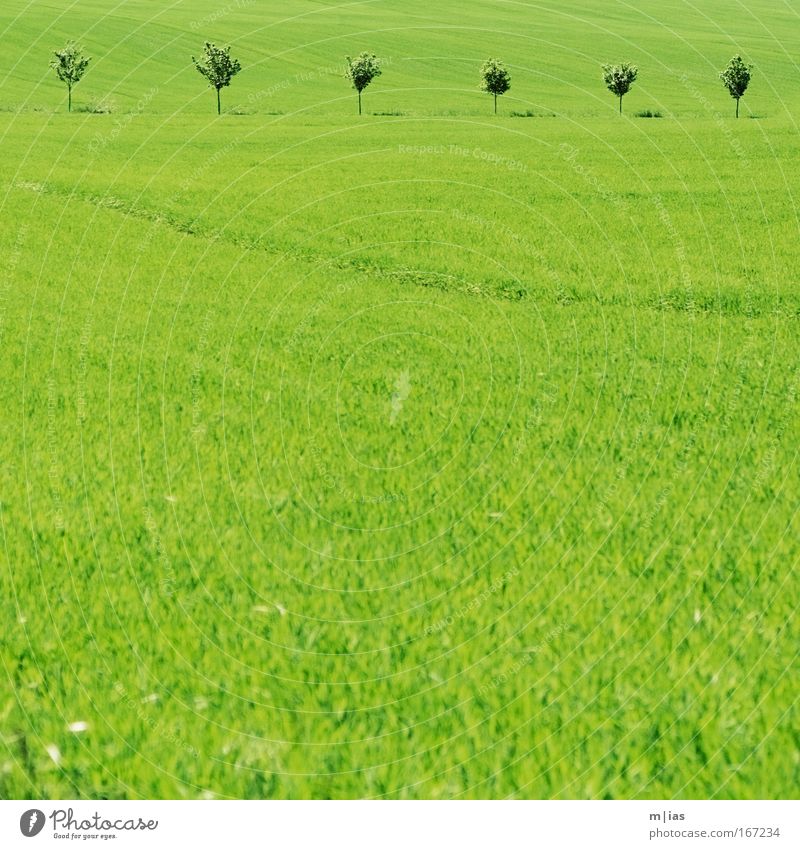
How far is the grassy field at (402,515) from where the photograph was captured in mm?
5586

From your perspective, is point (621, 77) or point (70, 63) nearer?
point (621, 77)

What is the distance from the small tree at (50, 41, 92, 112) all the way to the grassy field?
6078cm

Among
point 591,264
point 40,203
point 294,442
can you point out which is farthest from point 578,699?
point 40,203

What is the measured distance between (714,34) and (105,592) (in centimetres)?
12836

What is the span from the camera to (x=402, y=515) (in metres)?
8.60

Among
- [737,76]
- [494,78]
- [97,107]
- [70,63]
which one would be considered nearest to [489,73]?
[494,78]

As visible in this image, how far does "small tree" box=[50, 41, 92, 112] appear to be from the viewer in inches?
3133

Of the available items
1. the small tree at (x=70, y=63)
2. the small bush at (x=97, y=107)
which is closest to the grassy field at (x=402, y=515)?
the small bush at (x=97, y=107)

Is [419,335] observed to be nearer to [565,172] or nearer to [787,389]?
[787,389]

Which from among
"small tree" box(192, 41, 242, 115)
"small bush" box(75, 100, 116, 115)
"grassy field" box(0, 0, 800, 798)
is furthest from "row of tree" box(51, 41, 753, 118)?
"grassy field" box(0, 0, 800, 798)

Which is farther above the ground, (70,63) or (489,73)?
(70,63)

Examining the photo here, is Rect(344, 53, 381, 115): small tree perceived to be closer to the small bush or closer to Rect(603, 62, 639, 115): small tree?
Rect(603, 62, 639, 115): small tree

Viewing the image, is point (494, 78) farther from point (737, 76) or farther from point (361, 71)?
point (737, 76)

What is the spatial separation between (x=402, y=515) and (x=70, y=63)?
81102 mm
